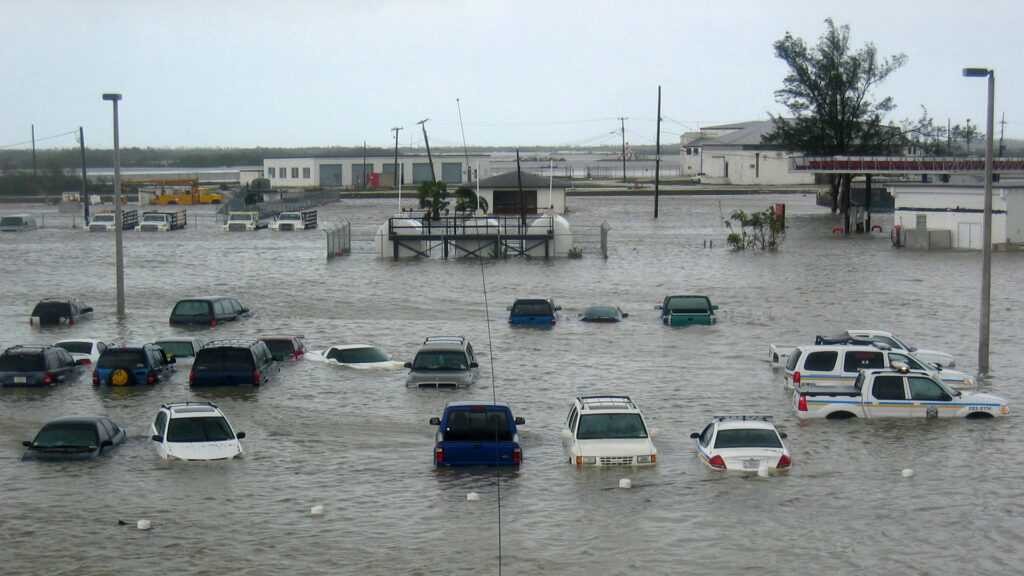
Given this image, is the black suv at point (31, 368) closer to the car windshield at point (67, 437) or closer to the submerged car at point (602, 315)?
the car windshield at point (67, 437)

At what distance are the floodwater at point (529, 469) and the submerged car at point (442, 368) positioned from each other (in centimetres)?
34

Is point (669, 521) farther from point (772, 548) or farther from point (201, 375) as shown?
point (201, 375)

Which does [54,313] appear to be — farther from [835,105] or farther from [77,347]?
[835,105]

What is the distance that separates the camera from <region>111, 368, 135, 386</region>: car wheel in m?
27.9

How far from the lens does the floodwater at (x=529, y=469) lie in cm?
1593

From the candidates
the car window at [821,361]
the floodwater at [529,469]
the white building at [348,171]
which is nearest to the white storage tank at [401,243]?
the floodwater at [529,469]

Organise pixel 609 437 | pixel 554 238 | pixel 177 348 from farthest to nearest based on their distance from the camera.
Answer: pixel 554 238, pixel 177 348, pixel 609 437

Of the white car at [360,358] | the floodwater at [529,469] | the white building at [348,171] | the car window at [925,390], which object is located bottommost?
the floodwater at [529,469]

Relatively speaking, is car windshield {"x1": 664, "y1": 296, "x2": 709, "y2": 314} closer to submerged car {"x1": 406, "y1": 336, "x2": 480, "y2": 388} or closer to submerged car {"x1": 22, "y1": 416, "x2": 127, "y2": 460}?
submerged car {"x1": 406, "y1": 336, "x2": 480, "y2": 388}

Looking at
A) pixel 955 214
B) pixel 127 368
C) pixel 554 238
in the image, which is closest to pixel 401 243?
pixel 554 238

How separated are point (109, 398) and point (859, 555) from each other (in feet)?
57.2

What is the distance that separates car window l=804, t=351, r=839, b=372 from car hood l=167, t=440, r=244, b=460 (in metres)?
12.1

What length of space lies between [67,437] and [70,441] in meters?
0.08

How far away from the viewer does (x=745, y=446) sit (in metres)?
19.6
